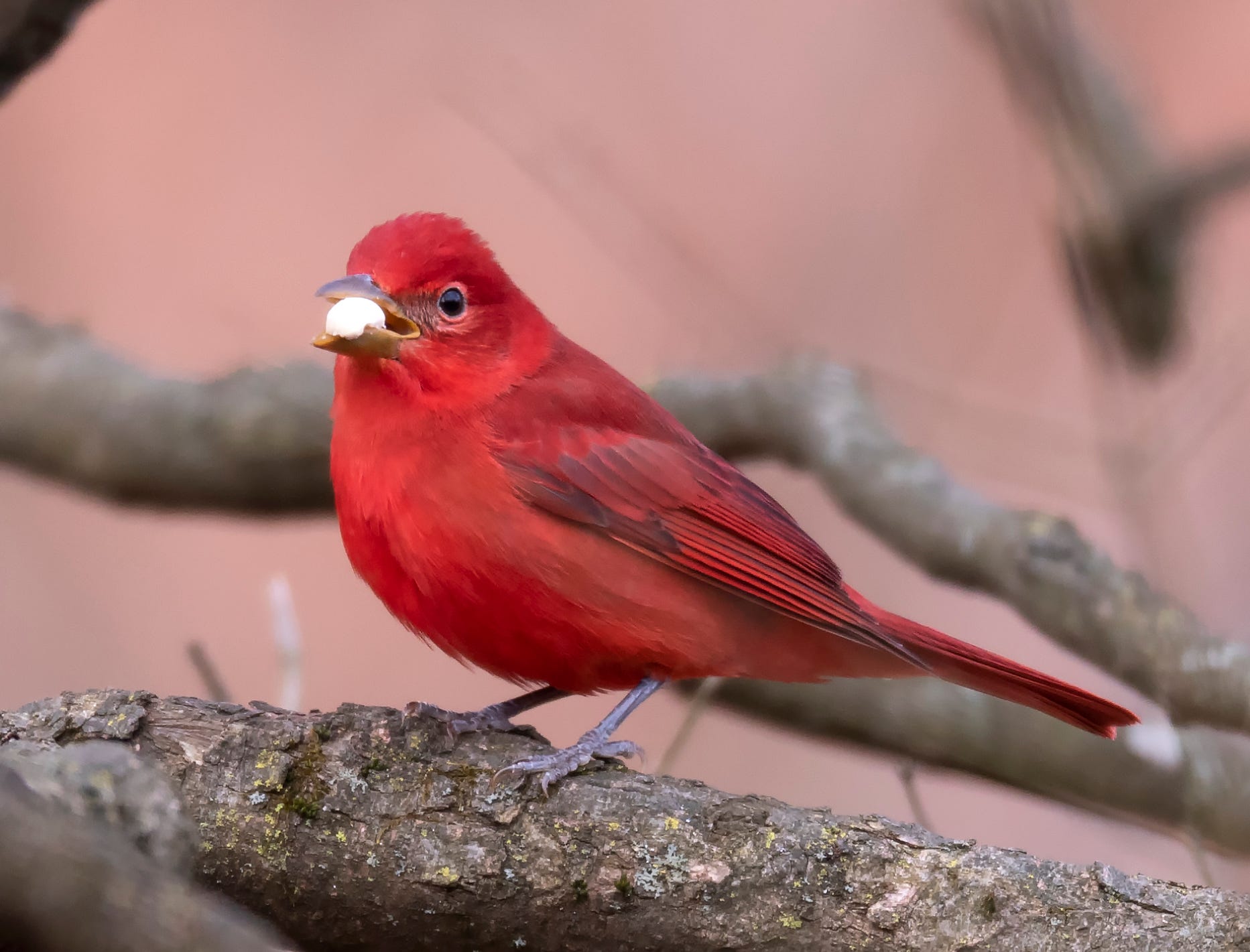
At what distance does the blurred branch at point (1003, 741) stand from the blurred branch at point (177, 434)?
1.61 metres

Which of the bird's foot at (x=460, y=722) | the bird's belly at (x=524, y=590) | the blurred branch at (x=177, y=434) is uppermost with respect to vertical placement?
the blurred branch at (x=177, y=434)

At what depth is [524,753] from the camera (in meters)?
2.71

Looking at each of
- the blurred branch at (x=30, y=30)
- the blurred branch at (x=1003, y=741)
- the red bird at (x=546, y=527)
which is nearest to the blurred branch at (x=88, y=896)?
the red bird at (x=546, y=527)

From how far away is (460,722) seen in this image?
9.85 feet

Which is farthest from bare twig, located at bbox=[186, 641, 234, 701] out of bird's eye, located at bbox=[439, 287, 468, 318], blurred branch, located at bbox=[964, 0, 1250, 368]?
blurred branch, located at bbox=[964, 0, 1250, 368]

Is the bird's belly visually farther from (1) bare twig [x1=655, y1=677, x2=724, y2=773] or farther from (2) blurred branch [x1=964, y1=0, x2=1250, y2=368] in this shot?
(2) blurred branch [x1=964, y1=0, x2=1250, y2=368]

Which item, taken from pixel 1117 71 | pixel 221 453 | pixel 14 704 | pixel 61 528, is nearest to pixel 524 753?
pixel 221 453

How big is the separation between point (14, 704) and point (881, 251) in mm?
4875

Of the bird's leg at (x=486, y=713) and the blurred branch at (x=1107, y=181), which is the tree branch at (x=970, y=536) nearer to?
the blurred branch at (x=1107, y=181)

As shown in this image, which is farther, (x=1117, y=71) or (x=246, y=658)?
(x=246, y=658)

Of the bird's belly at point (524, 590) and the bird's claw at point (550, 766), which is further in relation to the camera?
the bird's belly at point (524, 590)

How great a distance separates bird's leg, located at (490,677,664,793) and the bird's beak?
1022 millimetres

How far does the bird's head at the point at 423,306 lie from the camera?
336 cm

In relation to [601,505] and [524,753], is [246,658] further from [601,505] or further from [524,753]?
[524,753]
